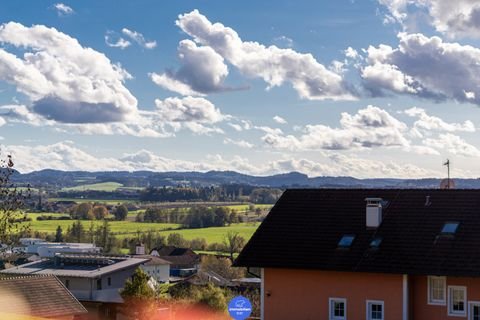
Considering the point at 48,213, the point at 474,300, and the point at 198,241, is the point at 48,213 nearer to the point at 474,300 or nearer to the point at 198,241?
the point at 198,241

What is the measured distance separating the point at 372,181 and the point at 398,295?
15123cm

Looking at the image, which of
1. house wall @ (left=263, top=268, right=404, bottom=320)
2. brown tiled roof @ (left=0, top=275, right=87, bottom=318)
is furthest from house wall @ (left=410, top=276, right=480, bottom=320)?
brown tiled roof @ (left=0, top=275, right=87, bottom=318)

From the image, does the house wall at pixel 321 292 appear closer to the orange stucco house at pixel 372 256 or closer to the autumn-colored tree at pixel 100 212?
the orange stucco house at pixel 372 256

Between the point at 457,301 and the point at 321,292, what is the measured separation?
466 cm

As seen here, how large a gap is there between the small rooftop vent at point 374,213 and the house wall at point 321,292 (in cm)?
217

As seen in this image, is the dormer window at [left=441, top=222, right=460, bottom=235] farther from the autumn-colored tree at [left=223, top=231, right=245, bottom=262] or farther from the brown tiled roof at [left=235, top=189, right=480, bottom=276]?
the autumn-colored tree at [left=223, top=231, right=245, bottom=262]

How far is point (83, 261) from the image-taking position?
6488 cm

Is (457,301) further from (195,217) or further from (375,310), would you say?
(195,217)

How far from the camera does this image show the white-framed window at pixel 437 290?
1020 inches

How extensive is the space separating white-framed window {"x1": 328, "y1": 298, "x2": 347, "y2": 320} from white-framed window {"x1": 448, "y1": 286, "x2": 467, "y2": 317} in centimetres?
357

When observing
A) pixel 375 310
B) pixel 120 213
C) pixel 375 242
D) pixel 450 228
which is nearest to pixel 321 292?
pixel 375 310

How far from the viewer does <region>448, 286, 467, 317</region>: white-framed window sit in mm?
25562

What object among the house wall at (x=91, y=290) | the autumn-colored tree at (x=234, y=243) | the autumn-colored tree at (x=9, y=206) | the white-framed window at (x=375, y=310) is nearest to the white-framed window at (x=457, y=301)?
the white-framed window at (x=375, y=310)

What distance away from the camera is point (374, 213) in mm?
27938
